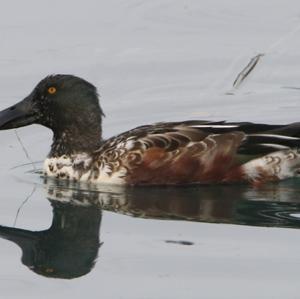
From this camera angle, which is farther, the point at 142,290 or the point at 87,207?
the point at 87,207

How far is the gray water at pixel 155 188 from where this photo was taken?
33.2ft

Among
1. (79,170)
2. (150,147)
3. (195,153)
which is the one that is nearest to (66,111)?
(79,170)

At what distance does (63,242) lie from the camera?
11188mm

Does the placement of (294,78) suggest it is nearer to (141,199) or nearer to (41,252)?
(141,199)

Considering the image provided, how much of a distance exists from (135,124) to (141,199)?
2480 millimetres

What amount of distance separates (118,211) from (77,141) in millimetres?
1554

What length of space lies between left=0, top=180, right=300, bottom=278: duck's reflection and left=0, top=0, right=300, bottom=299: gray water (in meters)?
0.02

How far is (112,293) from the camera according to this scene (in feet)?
31.9

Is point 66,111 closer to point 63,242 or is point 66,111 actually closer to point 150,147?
point 150,147

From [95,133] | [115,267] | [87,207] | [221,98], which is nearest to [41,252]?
[115,267]

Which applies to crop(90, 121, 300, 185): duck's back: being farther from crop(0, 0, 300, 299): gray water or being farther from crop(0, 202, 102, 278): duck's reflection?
crop(0, 202, 102, 278): duck's reflection

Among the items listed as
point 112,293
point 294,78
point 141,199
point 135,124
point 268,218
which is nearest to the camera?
point 112,293

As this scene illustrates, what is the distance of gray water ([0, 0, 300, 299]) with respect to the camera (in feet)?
33.2

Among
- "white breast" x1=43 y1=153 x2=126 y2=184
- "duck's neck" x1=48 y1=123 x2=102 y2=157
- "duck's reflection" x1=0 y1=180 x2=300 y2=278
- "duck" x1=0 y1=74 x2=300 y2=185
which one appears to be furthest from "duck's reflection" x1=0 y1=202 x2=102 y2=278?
"duck's neck" x1=48 y1=123 x2=102 y2=157
